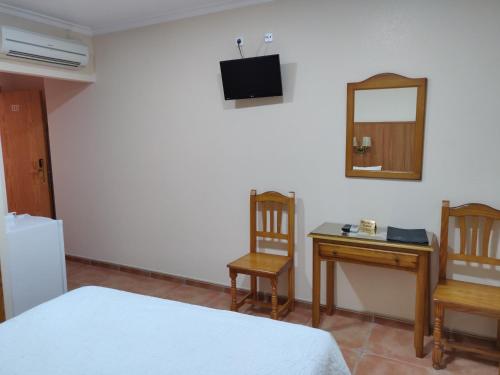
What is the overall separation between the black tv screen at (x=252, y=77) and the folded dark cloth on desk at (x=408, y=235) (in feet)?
4.30

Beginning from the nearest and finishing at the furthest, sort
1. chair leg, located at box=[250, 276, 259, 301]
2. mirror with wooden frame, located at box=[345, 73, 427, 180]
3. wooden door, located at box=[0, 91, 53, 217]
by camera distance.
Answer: mirror with wooden frame, located at box=[345, 73, 427, 180]
chair leg, located at box=[250, 276, 259, 301]
wooden door, located at box=[0, 91, 53, 217]

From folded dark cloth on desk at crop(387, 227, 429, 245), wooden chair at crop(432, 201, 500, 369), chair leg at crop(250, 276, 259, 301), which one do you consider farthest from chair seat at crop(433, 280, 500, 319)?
chair leg at crop(250, 276, 259, 301)

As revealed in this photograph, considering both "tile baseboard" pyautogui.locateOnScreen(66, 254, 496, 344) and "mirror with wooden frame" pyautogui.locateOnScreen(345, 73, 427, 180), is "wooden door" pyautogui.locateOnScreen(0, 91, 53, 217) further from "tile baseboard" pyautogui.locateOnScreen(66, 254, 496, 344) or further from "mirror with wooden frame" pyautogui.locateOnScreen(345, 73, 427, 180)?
"mirror with wooden frame" pyautogui.locateOnScreen(345, 73, 427, 180)

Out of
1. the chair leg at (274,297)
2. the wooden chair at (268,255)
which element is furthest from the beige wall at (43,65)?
the chair leg at (274,297)

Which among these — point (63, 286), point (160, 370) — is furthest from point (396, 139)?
point (63, 286)

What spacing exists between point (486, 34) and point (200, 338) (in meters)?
2.42

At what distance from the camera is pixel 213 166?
343 cm

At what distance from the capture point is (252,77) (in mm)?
3031

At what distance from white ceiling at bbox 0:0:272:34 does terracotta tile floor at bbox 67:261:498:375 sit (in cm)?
245

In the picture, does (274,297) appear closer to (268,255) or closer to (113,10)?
(268,255)

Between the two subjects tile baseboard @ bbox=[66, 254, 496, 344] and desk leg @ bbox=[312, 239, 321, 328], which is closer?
desk leg @ bbox=[312, 239, 321, 328]

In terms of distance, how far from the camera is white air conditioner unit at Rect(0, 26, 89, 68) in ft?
9.99

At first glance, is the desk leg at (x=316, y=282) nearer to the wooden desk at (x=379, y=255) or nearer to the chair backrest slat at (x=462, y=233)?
the wooden desk at (x=379, y=255)

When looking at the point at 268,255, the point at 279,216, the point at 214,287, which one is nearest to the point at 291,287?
the point at 268,255
